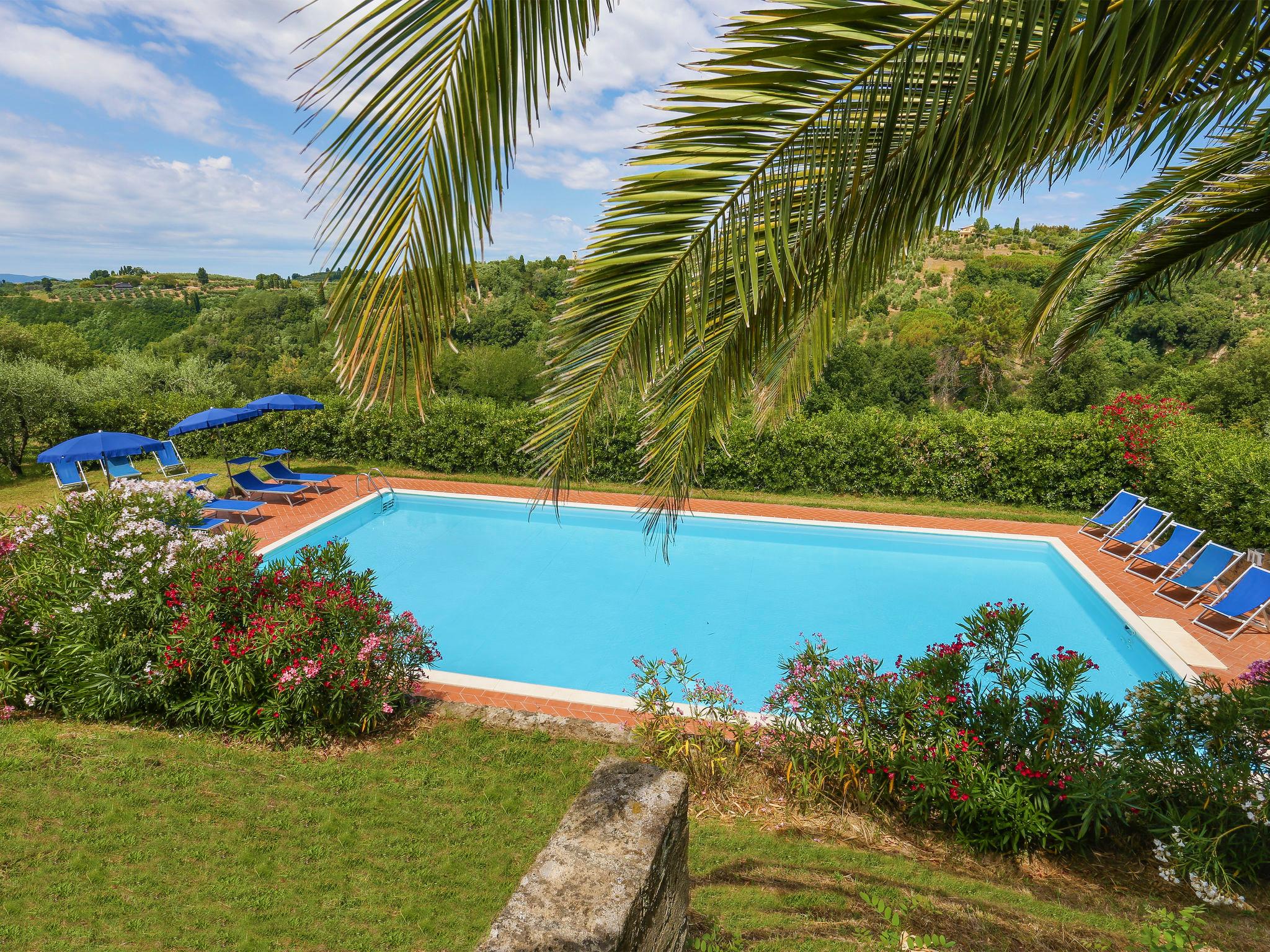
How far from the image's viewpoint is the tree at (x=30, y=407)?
13.8 meters

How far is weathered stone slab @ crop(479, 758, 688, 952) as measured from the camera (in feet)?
6.73

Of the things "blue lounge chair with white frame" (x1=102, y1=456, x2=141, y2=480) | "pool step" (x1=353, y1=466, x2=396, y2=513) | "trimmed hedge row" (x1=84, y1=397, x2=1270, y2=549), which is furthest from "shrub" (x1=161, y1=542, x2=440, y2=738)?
"blue lounge chair with white frame" (x1=102, y1=456, x2=141, y2=480)

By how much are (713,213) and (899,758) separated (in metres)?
4.06

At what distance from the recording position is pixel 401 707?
5.96m

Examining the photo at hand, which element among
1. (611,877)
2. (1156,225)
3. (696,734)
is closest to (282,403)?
(696,734)

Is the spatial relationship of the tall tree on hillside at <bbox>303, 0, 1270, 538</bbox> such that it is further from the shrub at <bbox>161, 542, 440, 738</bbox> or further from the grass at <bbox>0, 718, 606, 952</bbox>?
the shrub at <bbox>161, 542, 440, 738</bbox>

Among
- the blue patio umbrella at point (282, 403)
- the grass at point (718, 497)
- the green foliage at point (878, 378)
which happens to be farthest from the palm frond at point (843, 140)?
the green foliage at point (878, 378)

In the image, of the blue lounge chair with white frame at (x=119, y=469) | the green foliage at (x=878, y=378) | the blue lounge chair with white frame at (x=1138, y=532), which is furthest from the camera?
the green foliage at (x=878, y=378)

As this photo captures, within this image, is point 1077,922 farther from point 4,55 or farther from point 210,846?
point 4,55

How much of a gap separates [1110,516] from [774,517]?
5.39 metres

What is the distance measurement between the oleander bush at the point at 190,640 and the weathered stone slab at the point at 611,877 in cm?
349

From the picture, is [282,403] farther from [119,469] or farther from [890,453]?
[890,453]

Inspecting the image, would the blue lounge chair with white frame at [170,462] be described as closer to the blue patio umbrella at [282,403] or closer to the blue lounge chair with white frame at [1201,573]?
the blue patio umbrella at [282,403]

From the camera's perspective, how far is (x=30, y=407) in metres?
14.3
